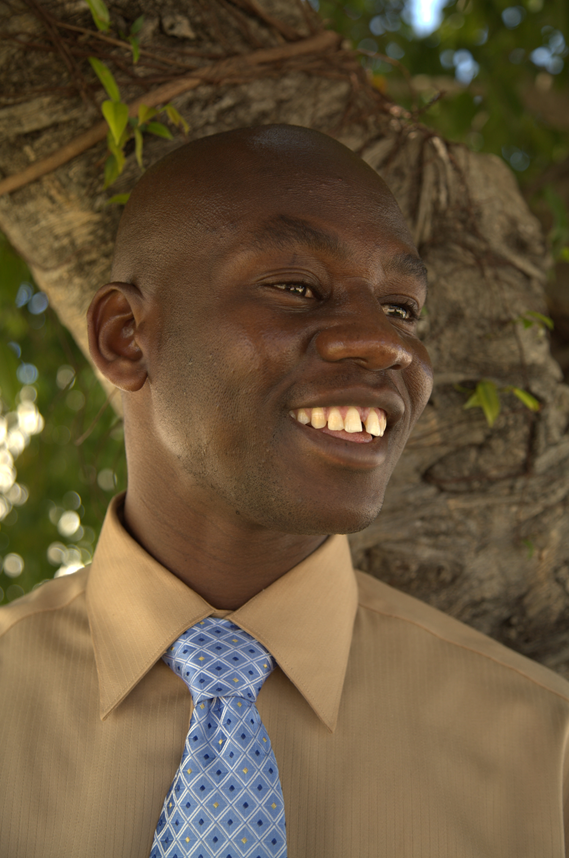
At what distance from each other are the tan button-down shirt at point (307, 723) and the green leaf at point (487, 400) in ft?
2.16

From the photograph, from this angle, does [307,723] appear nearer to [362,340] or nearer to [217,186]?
[362,340]

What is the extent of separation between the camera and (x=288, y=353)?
1.54 meters

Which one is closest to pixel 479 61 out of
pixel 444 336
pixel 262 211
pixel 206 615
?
pixel 444 336

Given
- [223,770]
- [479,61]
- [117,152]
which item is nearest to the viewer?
[223,770]

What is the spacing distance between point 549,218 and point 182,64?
1.61 metres

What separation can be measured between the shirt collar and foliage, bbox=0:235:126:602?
1.25 metres

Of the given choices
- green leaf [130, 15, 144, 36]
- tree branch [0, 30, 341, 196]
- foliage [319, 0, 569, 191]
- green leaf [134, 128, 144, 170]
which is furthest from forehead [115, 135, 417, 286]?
foliage [319, 0, 569, 191]

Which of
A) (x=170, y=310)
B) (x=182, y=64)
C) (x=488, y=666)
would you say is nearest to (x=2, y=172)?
(x=182, y=64)

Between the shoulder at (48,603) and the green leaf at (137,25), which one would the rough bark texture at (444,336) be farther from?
the shoulder at (48,603)

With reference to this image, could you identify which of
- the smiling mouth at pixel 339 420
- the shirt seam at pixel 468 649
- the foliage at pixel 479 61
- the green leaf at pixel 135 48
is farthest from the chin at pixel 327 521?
the foliage at pixel 479 61

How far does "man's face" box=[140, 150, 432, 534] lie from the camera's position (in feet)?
5.05

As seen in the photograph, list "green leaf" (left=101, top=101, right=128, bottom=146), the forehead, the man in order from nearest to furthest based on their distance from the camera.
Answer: the man
the forehead
"green leaf" (left=101, top=101, right=128, bottom=146)

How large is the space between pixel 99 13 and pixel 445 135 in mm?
2234

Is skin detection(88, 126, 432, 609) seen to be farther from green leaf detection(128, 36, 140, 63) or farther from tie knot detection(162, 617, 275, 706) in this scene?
green leaf detection(128, 36, 140, 63)
